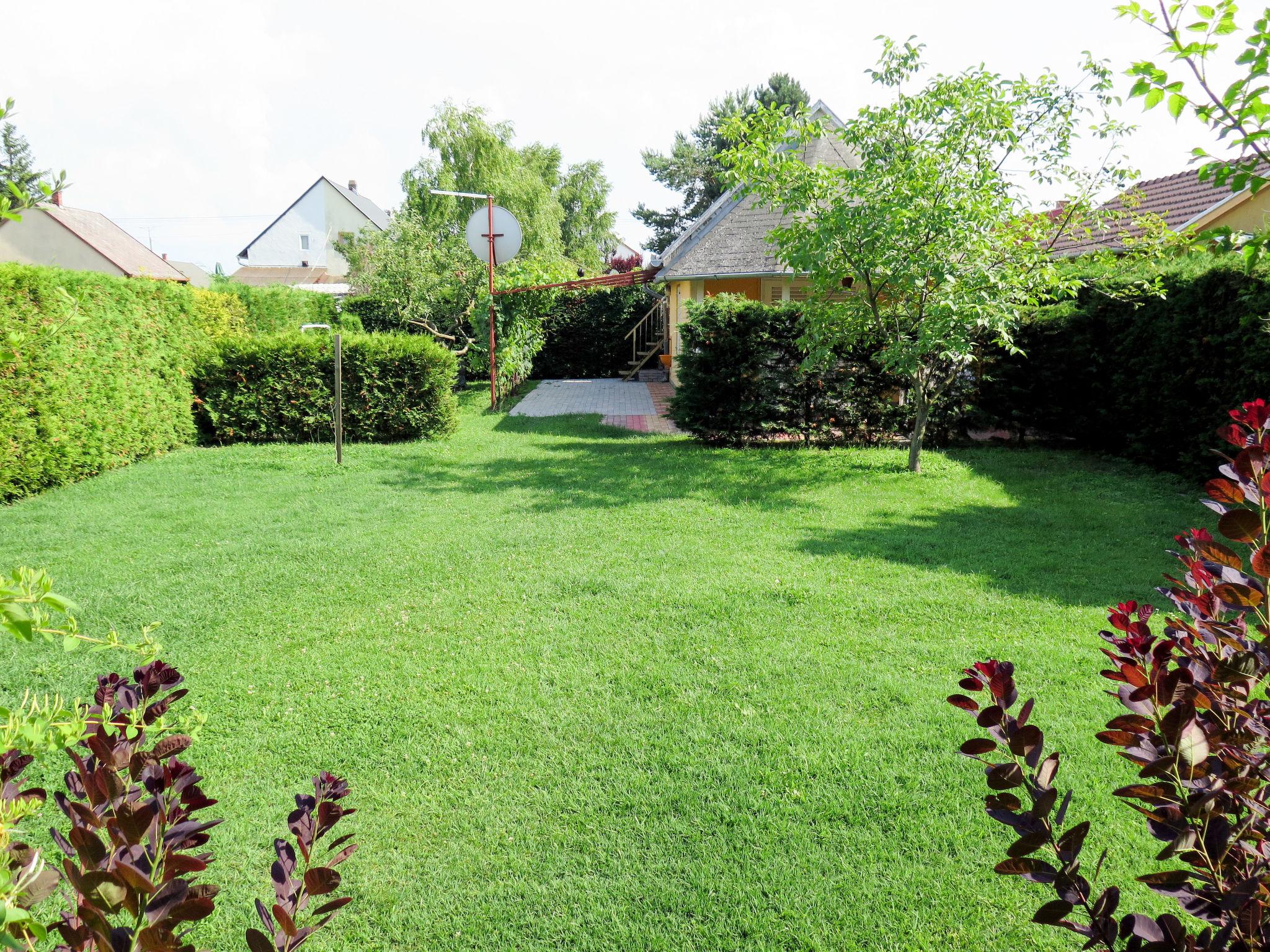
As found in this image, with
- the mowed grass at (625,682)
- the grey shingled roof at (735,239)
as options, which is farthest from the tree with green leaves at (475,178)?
the mowed grass at (625,682)

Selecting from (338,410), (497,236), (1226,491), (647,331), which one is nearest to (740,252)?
(497,236)

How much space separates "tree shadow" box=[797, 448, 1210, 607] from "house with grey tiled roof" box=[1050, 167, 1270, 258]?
314 centimetres

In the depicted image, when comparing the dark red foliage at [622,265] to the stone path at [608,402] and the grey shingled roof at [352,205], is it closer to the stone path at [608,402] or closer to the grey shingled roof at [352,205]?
the grey shingled roof at [352,205]

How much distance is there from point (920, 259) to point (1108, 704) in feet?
21.3

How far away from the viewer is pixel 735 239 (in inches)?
673

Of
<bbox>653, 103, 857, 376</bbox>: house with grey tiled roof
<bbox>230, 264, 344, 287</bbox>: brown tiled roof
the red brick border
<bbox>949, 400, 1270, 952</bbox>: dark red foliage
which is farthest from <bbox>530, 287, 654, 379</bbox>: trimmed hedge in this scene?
<bbox>230, 264, 344, 287</bbox>: brown tiled roof

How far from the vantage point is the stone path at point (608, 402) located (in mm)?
14906

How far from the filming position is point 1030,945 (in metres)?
2.52

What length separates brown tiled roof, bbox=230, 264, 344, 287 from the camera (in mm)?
45656

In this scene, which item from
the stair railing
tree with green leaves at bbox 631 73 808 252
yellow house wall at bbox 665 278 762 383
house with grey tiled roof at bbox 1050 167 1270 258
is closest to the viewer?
house with grey tiled roof at bbox 1050 167 1270 258

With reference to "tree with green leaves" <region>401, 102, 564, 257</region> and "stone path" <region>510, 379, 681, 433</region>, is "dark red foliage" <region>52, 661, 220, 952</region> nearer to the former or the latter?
"stone path" <region>510, 379, 681, 433</region>

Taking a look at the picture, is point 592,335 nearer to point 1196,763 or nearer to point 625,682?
point 625,682

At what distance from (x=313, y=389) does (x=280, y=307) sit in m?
7.41

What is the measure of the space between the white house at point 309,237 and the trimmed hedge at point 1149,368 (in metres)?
42.4
